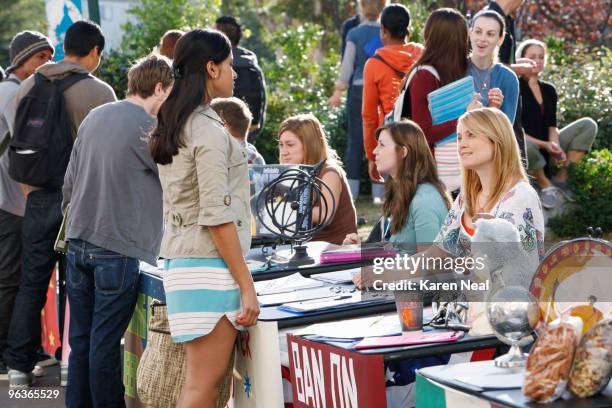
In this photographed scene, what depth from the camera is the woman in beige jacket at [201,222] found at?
401 centimetres

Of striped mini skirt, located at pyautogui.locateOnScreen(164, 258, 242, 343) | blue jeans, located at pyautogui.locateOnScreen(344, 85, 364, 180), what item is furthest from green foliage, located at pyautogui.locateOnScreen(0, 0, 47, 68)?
striped mini skirt, located at pyautogui.locateOnScreen(164, 258, 242, 343)

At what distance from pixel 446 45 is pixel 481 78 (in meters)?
0.27

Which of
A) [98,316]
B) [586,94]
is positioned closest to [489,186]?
[98,316]

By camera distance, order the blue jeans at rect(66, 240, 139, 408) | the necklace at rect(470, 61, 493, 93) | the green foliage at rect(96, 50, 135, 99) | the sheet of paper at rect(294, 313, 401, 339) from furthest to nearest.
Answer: the green foliage at rect(96, 50, 135, 99), the necklace at rect(470, 61, 493, 93), the blue jeans at rect(66, 240, 139, 408), the sheet of paper at rect(294, 313, 401, 339)

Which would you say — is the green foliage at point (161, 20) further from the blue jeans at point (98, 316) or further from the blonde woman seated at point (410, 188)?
the blonde woman seated at point (410, 188)

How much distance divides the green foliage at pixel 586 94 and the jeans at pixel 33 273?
5.56 m

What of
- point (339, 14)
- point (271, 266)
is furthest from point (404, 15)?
point (339, 14)

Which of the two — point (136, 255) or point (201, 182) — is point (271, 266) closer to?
point (136, 255)

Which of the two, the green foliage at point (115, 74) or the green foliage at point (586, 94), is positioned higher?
the green foliage at point (115, 74)

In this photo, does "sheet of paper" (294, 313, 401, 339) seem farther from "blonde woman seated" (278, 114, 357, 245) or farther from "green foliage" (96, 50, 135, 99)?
"green foliage" (96, 50, 135, 99)

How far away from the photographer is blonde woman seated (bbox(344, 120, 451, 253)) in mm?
4789

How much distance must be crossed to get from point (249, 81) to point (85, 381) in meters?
3.43

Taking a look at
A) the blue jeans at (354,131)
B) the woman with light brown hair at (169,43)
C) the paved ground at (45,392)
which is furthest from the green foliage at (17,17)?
the paved ground at (45,392)

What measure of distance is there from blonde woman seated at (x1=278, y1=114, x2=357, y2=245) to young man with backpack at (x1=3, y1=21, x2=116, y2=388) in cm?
96
